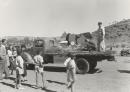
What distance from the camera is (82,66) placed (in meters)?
13.0

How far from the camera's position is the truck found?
496 inches

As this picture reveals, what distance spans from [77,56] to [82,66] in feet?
1.86

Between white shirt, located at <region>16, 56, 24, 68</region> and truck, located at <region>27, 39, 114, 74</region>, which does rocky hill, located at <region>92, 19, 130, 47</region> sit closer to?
truck, located at <region>27, 39, 114, 74</region>

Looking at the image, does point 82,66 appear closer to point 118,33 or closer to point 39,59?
point 39,59

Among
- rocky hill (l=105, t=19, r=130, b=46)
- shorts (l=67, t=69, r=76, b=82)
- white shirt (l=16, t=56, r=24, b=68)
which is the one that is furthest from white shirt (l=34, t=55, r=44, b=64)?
rocky hill (l=105, t=19, r=130, b=46)

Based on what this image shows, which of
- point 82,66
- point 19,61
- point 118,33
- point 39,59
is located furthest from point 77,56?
point 118,33

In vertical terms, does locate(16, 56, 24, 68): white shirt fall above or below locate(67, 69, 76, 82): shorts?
above

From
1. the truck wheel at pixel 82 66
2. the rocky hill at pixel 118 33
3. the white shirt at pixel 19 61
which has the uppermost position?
the rocky hill at pixel 118 33

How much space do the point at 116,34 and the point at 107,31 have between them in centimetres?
625

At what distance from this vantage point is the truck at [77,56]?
12.6 metres

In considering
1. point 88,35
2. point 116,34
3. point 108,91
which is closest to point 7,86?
point 108,91

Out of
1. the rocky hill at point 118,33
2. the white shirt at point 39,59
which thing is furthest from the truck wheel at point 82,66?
the rocky hill at point 118,33

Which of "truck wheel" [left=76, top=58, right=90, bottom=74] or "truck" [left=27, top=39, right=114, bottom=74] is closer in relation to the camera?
"truck" [left=27, top=39, right=114, bottom=74]

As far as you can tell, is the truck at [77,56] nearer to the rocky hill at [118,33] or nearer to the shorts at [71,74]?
the shorts at [71,74]
